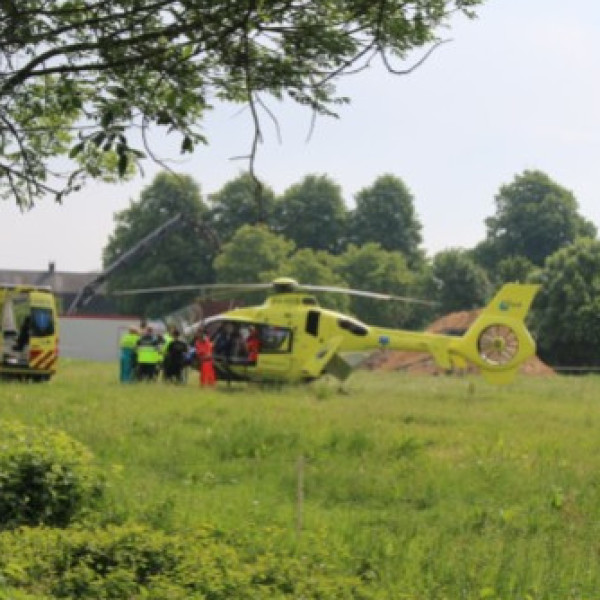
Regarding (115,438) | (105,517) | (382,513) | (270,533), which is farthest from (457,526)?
(115,438)

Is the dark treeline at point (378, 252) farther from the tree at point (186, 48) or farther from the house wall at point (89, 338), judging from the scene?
the tree at point (186, 48)

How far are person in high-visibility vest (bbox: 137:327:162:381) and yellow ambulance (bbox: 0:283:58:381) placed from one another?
2091 mm

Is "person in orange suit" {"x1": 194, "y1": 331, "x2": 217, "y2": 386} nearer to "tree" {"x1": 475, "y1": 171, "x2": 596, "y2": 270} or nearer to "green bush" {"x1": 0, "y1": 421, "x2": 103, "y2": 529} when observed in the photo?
"green bush" {"x1": 0, "y1": 421, "x2": 103, "y2": 529}

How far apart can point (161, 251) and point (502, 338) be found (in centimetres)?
4462

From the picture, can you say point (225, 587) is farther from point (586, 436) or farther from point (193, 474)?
point (586, 436)

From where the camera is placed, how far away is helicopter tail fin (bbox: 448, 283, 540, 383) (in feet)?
86.6

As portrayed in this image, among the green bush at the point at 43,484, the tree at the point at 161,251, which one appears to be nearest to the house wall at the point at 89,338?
the tree at the point at 161,251

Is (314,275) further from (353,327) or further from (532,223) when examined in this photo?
(353,327)

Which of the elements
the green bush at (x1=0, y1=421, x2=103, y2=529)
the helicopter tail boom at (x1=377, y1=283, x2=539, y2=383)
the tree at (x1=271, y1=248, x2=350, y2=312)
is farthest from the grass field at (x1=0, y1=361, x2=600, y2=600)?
the tree at (x1=271, y1=248, x2=350, y2=312)

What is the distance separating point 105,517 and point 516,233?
72964 millimetres

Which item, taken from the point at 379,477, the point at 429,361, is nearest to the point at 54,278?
the point at 429,361

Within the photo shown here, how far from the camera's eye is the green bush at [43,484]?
8148 mm

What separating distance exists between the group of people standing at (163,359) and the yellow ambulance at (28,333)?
178 cm

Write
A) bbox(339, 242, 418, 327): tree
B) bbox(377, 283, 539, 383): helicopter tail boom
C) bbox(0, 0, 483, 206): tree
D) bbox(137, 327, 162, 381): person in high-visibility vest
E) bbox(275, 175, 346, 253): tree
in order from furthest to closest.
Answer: bbox(275, 175, 346, 253): tree, bbox(339, 242, 418, 327): tree, bbox(377, 283, 539, 383): helicopter tail boom, bbox(137, 327, 162, 381): person in high-visibility vest, bbox(0, 0, 483, 206): tree
